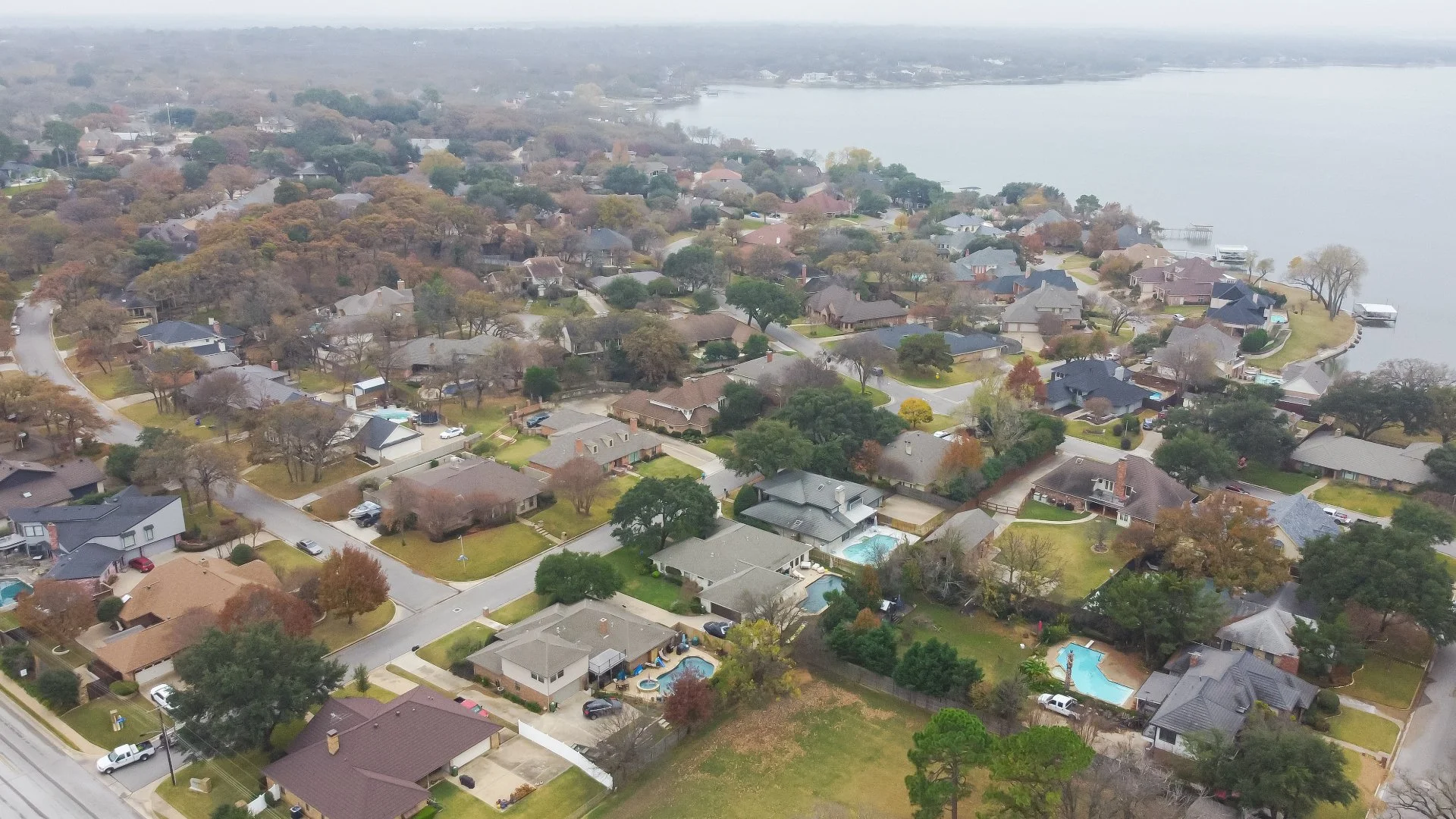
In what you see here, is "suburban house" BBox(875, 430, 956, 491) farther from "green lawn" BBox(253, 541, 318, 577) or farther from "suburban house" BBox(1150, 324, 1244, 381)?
"green lawn" BBox(253, 541, 318, 577)

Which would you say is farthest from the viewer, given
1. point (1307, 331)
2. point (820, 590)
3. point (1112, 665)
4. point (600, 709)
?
point (1307, 331)

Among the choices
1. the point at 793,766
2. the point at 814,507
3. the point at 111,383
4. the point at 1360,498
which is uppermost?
the point at 1360,498

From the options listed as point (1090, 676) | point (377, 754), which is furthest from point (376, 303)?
point (1090, 676)

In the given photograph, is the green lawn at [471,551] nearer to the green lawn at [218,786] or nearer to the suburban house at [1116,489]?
the green lawn at [218,786]

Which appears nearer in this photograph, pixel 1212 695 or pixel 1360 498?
pixel 1212 695

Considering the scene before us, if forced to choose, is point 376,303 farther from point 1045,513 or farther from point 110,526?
point 1045,513

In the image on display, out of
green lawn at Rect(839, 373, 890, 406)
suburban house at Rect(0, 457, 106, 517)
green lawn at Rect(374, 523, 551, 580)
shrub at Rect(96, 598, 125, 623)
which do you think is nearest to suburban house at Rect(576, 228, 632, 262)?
Answer: green lawn at Rect(839, 373, 890, 406)

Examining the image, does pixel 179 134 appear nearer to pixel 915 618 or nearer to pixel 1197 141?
pixel 915 618
